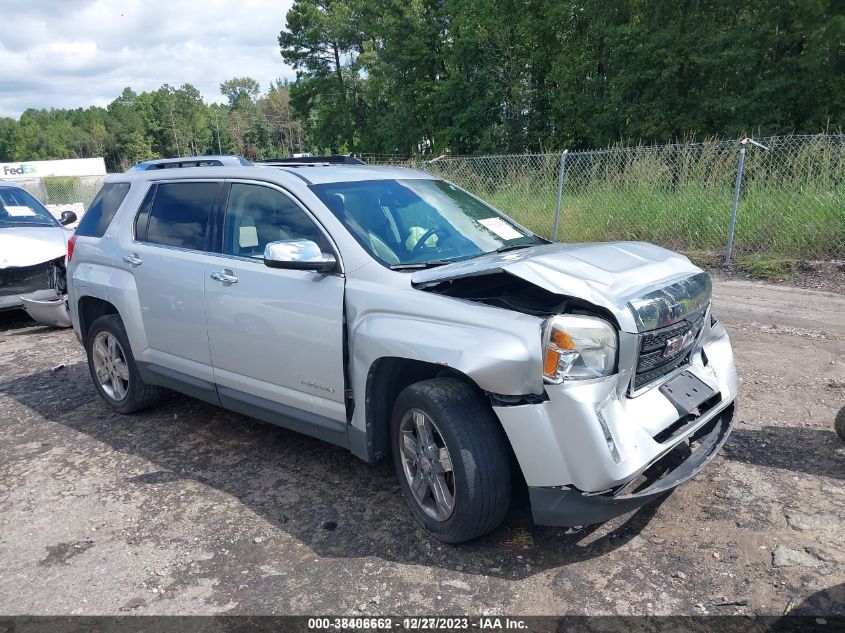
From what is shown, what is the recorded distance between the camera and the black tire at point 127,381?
4.95 metres

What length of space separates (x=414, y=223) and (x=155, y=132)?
12321 cm

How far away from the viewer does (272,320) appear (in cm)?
372

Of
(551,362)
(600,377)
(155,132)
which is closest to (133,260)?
(551,362)

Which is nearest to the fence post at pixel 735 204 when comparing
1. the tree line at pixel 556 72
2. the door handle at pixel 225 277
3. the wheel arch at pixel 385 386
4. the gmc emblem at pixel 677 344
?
the tree line at pixel 556 72

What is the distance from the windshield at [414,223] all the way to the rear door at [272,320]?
242 millimetres

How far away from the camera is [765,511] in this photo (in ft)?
10.9

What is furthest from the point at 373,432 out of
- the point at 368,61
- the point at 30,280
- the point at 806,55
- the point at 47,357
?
the point at 368,61

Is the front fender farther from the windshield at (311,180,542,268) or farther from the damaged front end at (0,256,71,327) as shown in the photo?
the damaged front end at (0,256,71,327)

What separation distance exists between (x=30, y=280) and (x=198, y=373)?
516 cm

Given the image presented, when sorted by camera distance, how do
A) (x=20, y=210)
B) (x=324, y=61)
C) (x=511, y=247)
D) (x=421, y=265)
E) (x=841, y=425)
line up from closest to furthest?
(x=421, y=265), (x=841, y=425), (x=511, y=247), (x=20, y=210), (x=324, y=61)

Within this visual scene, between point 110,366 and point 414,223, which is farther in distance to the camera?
point 110,366

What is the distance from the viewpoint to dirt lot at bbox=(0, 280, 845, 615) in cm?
280

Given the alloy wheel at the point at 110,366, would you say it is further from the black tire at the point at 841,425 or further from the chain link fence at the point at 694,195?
the chain link fence at the point at 694,195

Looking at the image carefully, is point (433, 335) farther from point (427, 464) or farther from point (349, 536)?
point (349, 536)
